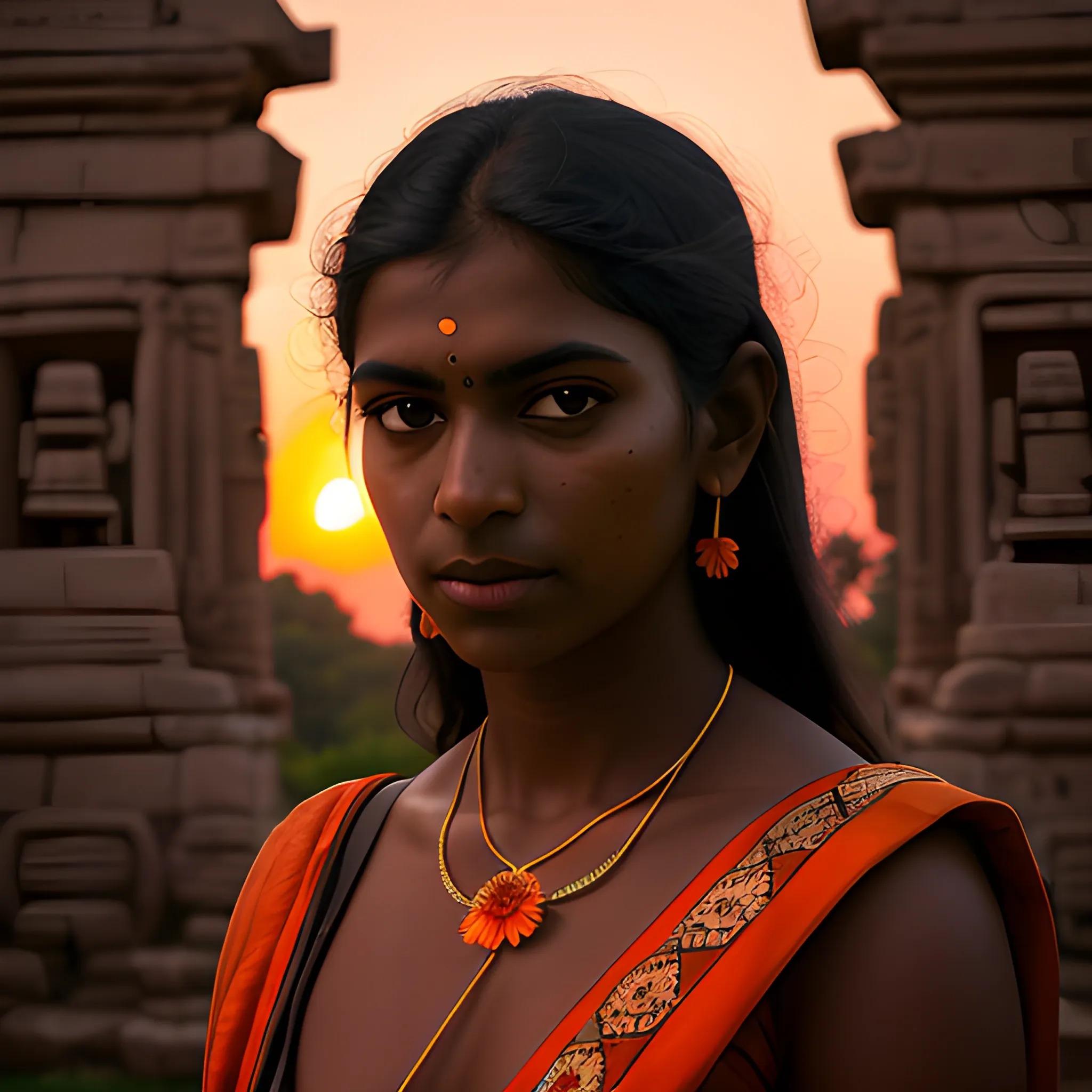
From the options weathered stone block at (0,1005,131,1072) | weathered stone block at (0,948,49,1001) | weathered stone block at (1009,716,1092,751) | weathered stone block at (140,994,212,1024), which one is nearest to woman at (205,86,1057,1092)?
weathered stone block at (1009,716,1092,751)

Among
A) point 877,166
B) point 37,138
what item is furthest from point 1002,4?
point 37,138

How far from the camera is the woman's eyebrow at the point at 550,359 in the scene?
0.95 metres

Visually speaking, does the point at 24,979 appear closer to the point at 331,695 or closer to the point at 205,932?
the point at 205,932

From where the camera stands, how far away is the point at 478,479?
95cm

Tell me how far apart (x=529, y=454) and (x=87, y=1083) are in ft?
10.4

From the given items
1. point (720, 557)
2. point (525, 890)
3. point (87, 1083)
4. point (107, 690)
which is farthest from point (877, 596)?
point (525, 890)

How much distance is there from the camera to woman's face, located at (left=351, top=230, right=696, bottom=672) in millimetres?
956

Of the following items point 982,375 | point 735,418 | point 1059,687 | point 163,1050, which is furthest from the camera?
point 982,375

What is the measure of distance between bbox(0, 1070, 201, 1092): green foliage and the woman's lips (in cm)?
289

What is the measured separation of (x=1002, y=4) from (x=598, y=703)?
312 cm

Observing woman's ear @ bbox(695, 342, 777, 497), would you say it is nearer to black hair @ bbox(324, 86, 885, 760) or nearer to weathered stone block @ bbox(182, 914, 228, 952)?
black hair @ bbox(324, 86, 885, 760)

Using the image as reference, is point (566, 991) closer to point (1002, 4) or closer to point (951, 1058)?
point (951, 1058)

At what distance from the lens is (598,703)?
109cm

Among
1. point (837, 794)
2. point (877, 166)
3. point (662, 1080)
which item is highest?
point (877, 166)
